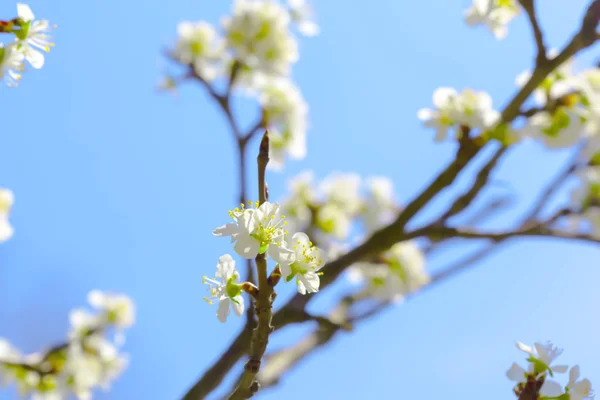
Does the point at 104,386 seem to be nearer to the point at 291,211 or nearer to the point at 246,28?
the point at 291,211

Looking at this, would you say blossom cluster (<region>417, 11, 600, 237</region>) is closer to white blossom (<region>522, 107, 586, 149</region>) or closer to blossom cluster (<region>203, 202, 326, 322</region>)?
white blossom (<region>522, 107, 586, 149</region>)

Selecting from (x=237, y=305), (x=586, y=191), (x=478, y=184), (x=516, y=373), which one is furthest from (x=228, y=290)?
(x=586, y=191)

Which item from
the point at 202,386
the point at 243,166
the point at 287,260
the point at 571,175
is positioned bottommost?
the point at 287,260

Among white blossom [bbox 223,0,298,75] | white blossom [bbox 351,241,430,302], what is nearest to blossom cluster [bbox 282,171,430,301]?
white blossom [bbox 351,241,430,302]

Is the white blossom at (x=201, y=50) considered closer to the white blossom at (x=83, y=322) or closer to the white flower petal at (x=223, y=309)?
the white blossom at (x=83, y=322)

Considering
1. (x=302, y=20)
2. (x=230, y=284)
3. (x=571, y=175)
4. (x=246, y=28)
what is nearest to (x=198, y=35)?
(x=246, y=28)
